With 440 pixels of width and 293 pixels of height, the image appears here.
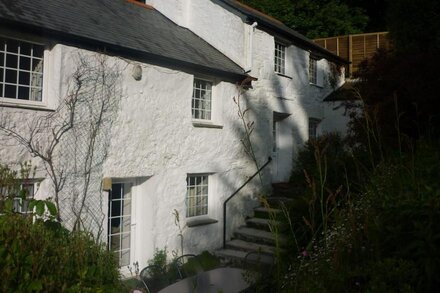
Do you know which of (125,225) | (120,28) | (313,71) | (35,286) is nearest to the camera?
(35,286)

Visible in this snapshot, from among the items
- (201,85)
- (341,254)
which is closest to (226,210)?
(201,85)

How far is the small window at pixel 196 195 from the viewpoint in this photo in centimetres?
998

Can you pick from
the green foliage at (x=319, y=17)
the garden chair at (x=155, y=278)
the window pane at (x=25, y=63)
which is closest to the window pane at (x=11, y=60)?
the window pane at (x=25, y=63)

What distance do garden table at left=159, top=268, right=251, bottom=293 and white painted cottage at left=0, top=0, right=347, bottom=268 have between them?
9.26ft

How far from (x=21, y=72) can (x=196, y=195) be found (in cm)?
482

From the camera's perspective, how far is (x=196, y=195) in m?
10.2

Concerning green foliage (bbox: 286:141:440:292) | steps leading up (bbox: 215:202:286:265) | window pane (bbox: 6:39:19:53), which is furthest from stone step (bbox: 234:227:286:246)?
window pane (bbox: 6:39:19:53)

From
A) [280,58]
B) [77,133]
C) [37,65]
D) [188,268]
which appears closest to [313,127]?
[280,58]

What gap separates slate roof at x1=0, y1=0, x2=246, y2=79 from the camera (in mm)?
6922

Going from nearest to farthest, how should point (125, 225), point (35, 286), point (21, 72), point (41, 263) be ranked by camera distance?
1. point (35, 286)
2. point (41, 263)
3. point (21, 72)
4. point (125, 225)

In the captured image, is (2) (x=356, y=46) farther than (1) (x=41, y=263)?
Yes

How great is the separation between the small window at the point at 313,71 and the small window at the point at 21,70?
34.0 feet

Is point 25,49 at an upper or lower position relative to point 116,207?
upper

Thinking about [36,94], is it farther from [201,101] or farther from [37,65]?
[201,101]
